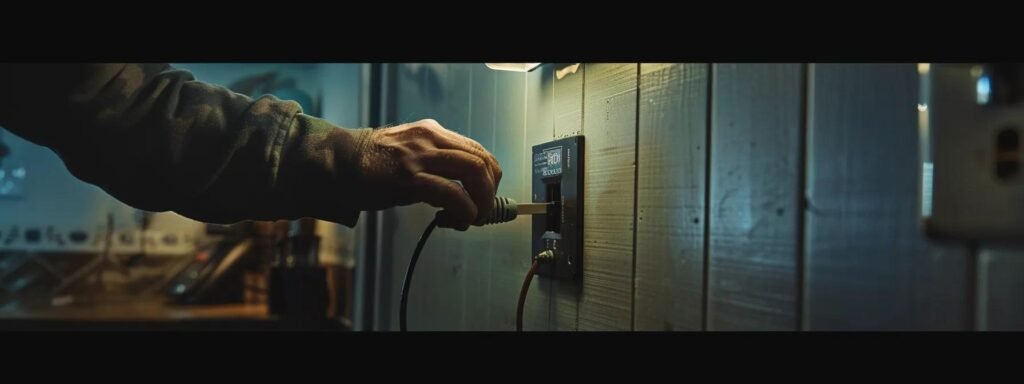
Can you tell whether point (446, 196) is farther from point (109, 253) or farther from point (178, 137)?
point (109, 253)

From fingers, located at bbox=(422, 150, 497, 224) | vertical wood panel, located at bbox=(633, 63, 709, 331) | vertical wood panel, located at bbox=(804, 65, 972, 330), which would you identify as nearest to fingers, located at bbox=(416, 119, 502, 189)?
fingers, located at bbox=(422, 150, 497, 224)

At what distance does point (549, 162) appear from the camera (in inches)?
21.9

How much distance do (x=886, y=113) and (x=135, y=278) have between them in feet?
7.03

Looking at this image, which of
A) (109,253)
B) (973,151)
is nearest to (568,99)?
(973,151)

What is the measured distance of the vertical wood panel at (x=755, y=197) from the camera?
1.26 feet

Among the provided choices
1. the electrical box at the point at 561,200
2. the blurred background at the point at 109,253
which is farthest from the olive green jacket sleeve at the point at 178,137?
the blurred background at the point at 109,253

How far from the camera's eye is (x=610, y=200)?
0.51 meters

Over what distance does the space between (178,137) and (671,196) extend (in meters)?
0.41

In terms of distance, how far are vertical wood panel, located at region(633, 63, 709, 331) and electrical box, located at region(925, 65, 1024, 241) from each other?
143 millimetres

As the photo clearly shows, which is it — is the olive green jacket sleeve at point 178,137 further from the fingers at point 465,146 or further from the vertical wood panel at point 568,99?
the vertical wood panel at point 568,99

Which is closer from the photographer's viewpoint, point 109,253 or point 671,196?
point 671,196

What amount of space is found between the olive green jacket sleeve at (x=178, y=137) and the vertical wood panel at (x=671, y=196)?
258 mm

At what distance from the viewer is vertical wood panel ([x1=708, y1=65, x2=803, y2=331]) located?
0.38 m

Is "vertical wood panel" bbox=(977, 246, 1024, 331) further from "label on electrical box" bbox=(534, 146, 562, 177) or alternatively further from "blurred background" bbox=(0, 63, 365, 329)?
"blurred background" bbox=(0, 63, 365, 329)
